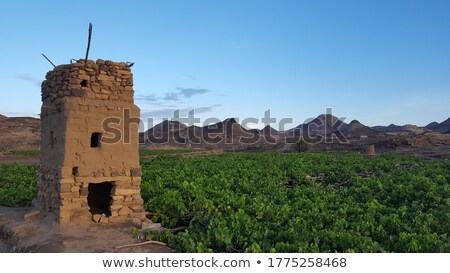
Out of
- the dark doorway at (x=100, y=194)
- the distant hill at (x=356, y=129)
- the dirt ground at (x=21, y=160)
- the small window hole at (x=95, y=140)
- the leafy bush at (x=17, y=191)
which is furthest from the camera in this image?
the distant hill at (x=356, y=129)

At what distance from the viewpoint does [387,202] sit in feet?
38.3

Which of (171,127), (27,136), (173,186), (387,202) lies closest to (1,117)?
(27,136)

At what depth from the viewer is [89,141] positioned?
376 inches

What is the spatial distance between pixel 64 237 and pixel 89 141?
8.16 ft

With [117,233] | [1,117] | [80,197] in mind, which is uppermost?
[1,117]

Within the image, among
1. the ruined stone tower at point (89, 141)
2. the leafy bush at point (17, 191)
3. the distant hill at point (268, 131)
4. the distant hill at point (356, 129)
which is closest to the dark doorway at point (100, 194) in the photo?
the ruined stone tower at point (89, 141)

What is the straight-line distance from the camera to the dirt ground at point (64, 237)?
300 inches

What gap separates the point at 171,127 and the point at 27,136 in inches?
1933

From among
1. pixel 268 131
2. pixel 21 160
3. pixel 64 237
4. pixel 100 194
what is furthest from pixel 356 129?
pixel 64 237

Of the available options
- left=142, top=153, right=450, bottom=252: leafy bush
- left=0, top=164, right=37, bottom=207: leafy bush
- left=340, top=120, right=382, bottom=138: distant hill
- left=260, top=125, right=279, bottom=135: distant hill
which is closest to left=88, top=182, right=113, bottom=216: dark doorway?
left=142, top=153, right=450, bottom=252: leafy bush

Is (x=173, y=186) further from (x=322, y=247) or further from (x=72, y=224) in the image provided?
(x=322, y=247)

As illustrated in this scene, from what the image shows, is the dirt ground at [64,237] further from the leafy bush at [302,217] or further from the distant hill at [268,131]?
the distant hill at [268,131]

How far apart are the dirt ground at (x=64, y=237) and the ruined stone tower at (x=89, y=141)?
414mm
